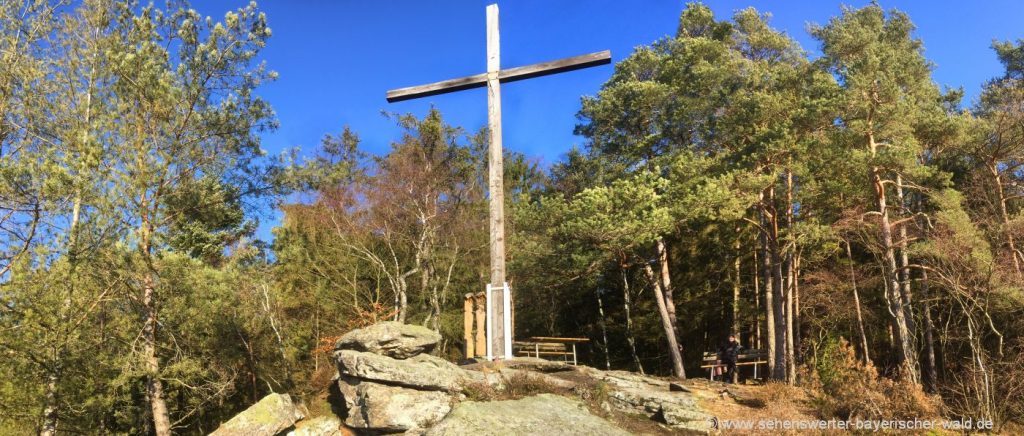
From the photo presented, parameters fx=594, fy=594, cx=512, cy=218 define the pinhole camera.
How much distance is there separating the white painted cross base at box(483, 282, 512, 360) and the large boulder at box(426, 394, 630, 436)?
115 centimetres

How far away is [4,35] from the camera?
372 inches

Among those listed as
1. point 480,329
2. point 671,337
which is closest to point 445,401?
point 480,329

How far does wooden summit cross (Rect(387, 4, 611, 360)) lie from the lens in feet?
28.5

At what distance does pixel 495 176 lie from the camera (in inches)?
348

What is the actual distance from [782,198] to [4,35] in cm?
1695

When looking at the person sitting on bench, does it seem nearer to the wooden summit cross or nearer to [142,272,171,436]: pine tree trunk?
the wooden summit cross

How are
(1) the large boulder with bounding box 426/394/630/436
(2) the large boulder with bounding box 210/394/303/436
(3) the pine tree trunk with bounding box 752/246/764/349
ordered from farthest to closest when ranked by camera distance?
(3) the pine tree trunk with bounding box 752/246/764/349 → (2) the large boulder with bounding box 210/394/303/436 → (1) the large boulder with bounding box 426/394/630/436

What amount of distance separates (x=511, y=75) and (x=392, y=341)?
14.5ft

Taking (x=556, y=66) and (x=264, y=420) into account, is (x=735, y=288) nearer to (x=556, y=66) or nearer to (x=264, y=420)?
(x=556, y=66)

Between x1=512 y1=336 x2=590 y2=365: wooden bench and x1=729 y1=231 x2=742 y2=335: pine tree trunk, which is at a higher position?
x1=729 y1=231 x2=742 y2=335: pine tree trunk

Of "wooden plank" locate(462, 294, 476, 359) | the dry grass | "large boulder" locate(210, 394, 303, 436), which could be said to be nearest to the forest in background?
the dry grass

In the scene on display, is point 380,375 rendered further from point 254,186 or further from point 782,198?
point 782,198

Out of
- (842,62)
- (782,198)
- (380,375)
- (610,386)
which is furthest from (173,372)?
(842,62)

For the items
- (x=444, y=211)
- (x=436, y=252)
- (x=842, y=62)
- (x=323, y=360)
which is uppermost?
(x=842, y=62)
